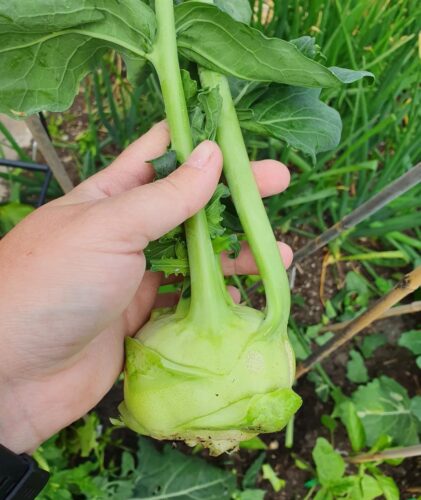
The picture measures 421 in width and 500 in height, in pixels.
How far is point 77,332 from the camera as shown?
0.83 m

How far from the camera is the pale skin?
2.44ft

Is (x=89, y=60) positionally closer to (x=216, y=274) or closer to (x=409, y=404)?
(x=216, y=274)

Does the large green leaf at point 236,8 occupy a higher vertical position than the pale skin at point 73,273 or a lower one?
higher

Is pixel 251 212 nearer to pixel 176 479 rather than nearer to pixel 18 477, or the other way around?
pixel 18 477

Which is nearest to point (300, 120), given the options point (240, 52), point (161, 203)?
point (240, 52)

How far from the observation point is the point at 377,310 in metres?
0.99

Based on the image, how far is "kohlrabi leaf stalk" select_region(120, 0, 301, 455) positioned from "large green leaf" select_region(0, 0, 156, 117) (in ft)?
0.15

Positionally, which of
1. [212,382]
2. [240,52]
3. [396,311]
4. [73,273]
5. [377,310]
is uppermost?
[240,52]

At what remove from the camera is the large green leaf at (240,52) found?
0.78 metres

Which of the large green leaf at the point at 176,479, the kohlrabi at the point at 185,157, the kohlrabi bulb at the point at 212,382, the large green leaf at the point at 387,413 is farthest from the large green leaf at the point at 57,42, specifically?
the large green leaf at the point at 387,413

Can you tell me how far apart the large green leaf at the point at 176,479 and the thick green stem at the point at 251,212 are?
1.90ft

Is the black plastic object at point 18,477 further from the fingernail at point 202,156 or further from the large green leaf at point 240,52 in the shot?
the large green leaf at point 240,52

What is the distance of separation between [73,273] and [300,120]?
470 mm

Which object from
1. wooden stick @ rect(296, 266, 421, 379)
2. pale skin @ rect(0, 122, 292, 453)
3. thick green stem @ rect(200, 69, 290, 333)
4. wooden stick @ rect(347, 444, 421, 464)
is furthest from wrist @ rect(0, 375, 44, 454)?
wooden stick @ rect(347, 444, 421, 464)
